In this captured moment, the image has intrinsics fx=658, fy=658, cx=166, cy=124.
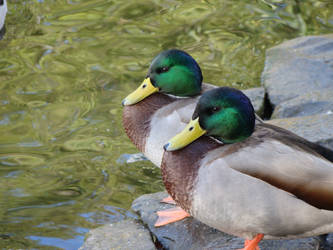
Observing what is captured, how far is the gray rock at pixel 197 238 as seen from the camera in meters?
3.61

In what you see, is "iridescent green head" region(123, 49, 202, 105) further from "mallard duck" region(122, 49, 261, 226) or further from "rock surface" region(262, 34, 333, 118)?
"rock surface" region(262, 34, 333, 118)

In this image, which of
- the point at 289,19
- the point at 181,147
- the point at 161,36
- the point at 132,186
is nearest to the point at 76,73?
the point at 161,36

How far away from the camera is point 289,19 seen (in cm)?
748

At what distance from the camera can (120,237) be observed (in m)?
3.88

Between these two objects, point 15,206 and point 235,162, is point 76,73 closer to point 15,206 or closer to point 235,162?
point 15,206

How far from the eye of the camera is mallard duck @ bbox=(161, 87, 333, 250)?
314cm

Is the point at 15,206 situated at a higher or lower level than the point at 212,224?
lower

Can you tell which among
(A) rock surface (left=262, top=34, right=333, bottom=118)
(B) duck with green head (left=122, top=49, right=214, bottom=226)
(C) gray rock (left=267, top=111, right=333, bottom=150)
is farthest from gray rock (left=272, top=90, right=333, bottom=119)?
(B) duck with green head (left=122, top=49, right=214, bottom=226)

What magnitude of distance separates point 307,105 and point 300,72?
0.70 metres

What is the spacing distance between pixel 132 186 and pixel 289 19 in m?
3.56

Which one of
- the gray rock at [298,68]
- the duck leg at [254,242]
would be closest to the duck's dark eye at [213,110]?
the duck leg at [254,242]

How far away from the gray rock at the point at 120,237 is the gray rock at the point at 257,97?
1.74 meters

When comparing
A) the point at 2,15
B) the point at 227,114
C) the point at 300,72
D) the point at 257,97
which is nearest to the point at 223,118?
the point at 227,114

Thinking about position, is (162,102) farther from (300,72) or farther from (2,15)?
(2,15)
